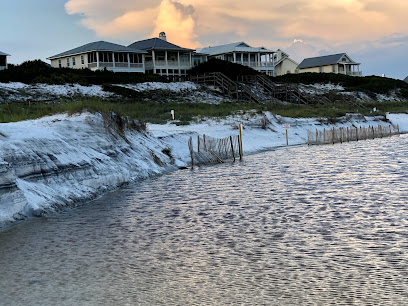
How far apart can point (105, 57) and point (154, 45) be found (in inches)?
340

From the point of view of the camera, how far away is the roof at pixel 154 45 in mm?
76375

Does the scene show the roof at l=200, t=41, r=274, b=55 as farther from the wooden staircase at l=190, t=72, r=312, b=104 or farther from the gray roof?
the gray roof

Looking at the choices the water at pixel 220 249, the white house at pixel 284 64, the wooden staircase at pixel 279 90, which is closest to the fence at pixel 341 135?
the wooden staircase at pixel 279 90

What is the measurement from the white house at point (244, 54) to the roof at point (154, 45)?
1342 cm

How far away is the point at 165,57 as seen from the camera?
7712cm

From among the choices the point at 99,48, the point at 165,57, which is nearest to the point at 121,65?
the point at 99,48

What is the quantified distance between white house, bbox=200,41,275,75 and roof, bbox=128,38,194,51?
44.0ft

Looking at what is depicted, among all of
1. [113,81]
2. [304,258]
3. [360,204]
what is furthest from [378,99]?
[304,258]

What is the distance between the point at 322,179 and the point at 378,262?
10935 millimetres

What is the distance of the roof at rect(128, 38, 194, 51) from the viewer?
7638 cm

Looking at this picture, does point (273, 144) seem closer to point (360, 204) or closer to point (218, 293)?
point (360, 204)

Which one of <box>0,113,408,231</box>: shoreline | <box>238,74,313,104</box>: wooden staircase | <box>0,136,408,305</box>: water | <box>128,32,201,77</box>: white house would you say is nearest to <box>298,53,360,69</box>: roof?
<box>128,32,201,77</box>: white house

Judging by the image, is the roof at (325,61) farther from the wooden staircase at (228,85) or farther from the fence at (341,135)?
the fence at (341,135)

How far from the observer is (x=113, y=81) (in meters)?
59.9
